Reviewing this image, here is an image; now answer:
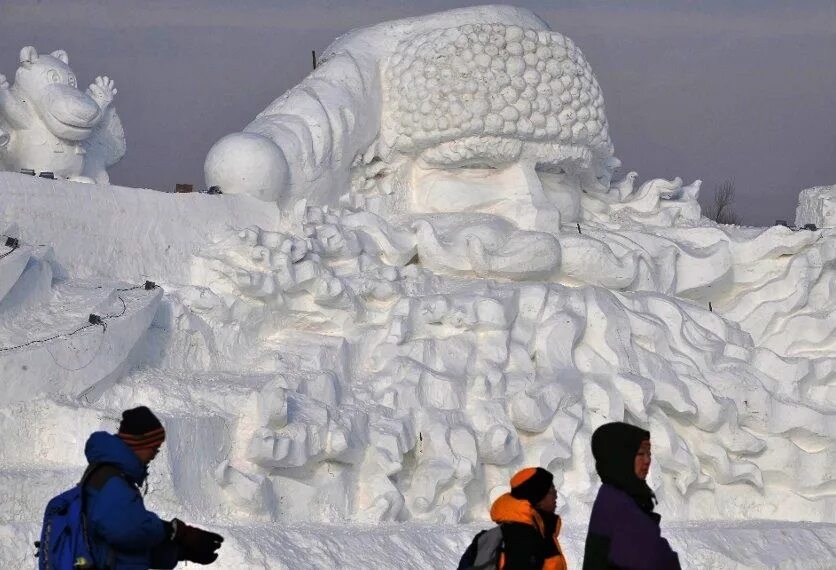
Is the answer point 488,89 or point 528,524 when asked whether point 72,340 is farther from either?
point 488,89

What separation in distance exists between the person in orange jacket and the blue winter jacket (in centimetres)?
90

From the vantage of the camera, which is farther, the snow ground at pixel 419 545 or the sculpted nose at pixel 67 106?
the sculpted nose at pixel 67 106

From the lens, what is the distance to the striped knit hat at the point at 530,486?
4387 mm

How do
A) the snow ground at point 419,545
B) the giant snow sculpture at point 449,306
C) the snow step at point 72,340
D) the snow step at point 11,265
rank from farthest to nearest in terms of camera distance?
the giant snow sculpture at point 449,306
the snow step at point 11,265
the snow step at point 72,340
the snow ground at point 419,545

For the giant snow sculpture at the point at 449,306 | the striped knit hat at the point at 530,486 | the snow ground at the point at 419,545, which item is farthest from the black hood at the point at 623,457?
the giant snow sculpture at the point at 449,306

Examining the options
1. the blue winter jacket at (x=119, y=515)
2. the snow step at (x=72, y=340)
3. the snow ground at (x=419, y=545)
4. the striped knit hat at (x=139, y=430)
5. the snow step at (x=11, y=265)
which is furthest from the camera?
the snow step at (x=11, y=265)

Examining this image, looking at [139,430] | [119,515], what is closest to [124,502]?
[119,515]

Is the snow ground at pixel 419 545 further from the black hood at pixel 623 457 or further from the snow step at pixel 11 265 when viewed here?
the black hood at pixel 623 457

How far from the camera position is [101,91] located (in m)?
8.66

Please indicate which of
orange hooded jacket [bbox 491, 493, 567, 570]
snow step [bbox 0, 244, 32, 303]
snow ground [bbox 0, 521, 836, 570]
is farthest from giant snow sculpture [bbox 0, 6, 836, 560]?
orange hooded jacket [bbox 491, 493, 567, 570]

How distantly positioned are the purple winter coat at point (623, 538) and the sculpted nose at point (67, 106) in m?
4.60

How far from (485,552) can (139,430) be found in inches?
38.6

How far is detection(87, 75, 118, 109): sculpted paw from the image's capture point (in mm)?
8625

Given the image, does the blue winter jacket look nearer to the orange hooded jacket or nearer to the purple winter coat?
the orange hooded jacket
